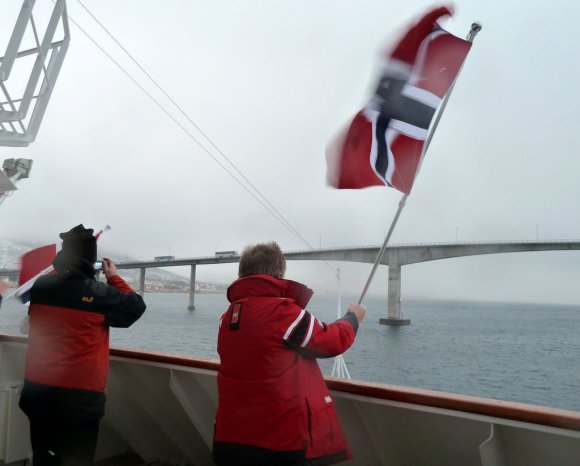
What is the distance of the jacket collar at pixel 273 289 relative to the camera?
1.89 metres

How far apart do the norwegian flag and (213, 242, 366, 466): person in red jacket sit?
2.85 ft

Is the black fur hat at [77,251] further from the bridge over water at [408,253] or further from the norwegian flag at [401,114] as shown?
the bridge over water at [408,253]

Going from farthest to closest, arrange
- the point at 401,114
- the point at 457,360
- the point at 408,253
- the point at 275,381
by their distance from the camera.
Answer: the point at 408,253 < the point at 457,360 < the point at 401,114 < the point at 275,381

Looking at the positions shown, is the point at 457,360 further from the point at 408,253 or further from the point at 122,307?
the point at 122,307

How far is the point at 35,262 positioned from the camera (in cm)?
309

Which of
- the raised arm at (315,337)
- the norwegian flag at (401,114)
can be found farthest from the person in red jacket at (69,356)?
the norwegian flag at (401,114)

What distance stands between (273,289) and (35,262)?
1.89 m

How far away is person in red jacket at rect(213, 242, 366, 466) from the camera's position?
177 cm

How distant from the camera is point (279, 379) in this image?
5.91 feet

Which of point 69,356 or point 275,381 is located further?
point 69,356

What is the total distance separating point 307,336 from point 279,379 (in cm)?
18

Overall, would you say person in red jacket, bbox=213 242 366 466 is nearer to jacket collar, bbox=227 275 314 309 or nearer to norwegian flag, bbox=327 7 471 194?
jacket collar, bbox=227 275 314 309

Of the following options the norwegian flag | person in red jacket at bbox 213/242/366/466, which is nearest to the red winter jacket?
person in red jacket at bbox 213/242/366/466

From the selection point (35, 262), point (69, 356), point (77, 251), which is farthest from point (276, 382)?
point (35, 262)
